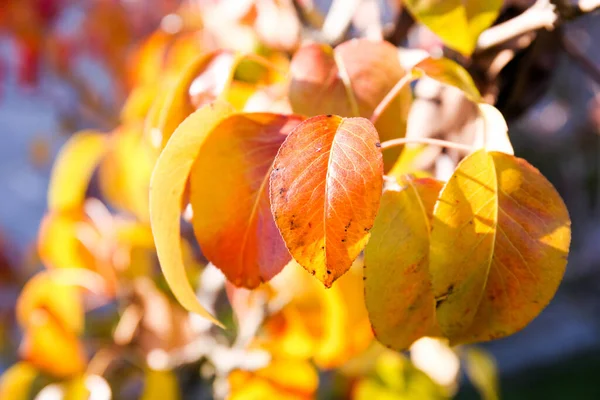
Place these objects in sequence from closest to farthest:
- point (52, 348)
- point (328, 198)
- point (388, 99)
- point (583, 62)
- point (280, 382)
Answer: point (328, 198)
point (388, 99)
point (583, 62)
point (280, 382)
point (52, 348)

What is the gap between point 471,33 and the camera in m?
0.40

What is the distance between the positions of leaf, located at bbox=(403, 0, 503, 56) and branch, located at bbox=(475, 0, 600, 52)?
0.13 ft

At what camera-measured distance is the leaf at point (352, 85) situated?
390mm

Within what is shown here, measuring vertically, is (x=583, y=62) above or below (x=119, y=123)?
above

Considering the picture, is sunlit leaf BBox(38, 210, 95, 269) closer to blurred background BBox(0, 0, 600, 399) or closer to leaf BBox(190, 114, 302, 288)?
blurred background BBox(0, 0, 600, 399)

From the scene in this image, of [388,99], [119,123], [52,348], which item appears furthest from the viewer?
[119,123]

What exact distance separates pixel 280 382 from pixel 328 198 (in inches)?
15.3

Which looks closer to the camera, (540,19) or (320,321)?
(540,19)

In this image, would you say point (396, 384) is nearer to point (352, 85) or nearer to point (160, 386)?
point (160, 386)

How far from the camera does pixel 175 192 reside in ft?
1.12

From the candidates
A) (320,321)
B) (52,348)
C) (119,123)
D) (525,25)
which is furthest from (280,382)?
(119,123)

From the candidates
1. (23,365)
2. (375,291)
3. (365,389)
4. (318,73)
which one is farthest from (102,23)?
(375,291)

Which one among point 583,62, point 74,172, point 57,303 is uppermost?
point 583,62

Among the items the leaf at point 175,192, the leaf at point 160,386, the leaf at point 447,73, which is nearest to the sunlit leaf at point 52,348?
the leaf at point 160,386
